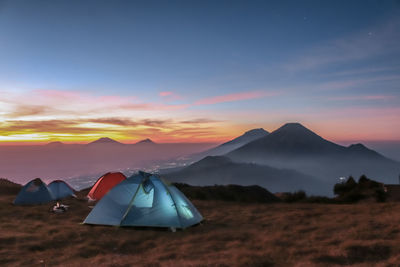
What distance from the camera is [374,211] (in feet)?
46.3

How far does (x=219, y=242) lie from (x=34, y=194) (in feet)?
49.6

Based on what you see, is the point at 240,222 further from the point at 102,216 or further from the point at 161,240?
the point at 102,216

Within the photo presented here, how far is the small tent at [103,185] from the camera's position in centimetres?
1939

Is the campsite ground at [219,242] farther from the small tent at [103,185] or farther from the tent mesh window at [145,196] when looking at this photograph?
the small tent at [103,185]

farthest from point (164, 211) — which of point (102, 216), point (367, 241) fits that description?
point (367, 241)

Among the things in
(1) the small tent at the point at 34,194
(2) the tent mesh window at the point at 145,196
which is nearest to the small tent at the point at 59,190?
(1) the small tent at the point at 34,194

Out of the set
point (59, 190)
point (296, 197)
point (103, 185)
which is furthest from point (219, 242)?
point (296, 197)

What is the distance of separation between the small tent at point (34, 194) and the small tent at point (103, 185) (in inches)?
113

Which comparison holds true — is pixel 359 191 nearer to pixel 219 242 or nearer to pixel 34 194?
pixel 219 242

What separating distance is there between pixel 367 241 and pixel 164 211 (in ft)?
22.8

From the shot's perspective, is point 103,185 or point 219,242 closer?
point 219,242

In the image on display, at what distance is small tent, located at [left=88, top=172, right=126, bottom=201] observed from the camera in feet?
63.6

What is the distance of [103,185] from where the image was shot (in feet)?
64.8

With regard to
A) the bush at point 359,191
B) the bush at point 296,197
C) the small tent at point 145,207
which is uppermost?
the small tent at point 145,207
